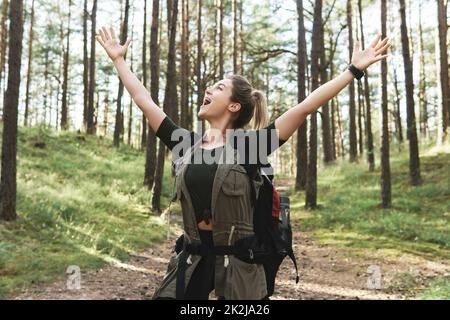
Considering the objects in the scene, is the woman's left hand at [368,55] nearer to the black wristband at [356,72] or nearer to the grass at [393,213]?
the black wristband at [356,72]

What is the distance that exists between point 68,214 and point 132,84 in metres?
9.72

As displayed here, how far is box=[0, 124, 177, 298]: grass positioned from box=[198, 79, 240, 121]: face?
575 centimetres

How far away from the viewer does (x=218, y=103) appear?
2.94 m

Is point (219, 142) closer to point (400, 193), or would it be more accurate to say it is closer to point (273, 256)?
point (273, 256)

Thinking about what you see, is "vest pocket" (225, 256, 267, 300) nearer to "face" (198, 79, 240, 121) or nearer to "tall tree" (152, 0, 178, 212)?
"face" (198, 79, 240, 121)

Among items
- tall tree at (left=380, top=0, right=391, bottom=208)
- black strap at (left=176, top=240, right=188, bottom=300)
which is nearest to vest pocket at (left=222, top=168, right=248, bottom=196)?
black strap at (left=176, top=240, right=188, bottom=300)

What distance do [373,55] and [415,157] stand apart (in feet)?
48.4

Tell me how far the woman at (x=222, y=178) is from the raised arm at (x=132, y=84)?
0.02m

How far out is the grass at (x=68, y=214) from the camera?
332 inches

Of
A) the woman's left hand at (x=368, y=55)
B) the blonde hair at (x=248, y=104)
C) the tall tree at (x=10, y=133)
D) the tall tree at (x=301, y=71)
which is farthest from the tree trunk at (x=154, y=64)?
the woman's left hand at (x=368, y=55)

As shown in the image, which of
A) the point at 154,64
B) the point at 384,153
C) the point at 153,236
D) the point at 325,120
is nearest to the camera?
the point at 153,236

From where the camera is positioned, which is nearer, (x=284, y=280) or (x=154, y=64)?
(x=284, y=280)

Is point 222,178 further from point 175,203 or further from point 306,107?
point 175,203

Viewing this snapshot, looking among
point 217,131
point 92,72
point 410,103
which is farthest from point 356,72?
point 92,72
